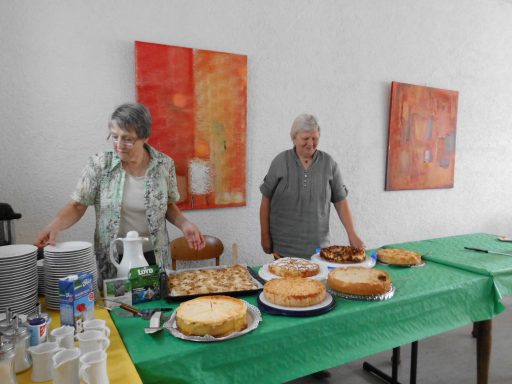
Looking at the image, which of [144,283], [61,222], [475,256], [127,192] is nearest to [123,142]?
[127,192]

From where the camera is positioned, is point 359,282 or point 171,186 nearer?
point 359,282

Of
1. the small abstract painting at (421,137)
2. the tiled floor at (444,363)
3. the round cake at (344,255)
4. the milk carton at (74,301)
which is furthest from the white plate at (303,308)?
the small abstract painting at (421,137)

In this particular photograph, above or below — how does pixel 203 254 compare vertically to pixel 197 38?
Answer: below

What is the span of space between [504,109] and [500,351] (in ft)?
9.98

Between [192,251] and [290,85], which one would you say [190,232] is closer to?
[192,251]

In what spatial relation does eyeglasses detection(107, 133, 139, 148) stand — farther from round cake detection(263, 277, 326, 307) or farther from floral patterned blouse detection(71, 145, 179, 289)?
round cake detection(263, 277, 326, 307)

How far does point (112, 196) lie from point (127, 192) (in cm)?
7

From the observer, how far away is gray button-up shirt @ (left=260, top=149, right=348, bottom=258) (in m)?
2.30

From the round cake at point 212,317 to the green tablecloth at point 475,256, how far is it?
126 centimetres

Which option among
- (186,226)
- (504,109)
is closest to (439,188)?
(504,109)

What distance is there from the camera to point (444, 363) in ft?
8.16

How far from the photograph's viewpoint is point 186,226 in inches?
69.2

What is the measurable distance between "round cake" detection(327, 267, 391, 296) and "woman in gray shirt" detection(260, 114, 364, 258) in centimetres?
78

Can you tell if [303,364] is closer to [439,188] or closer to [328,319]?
[328,319]
